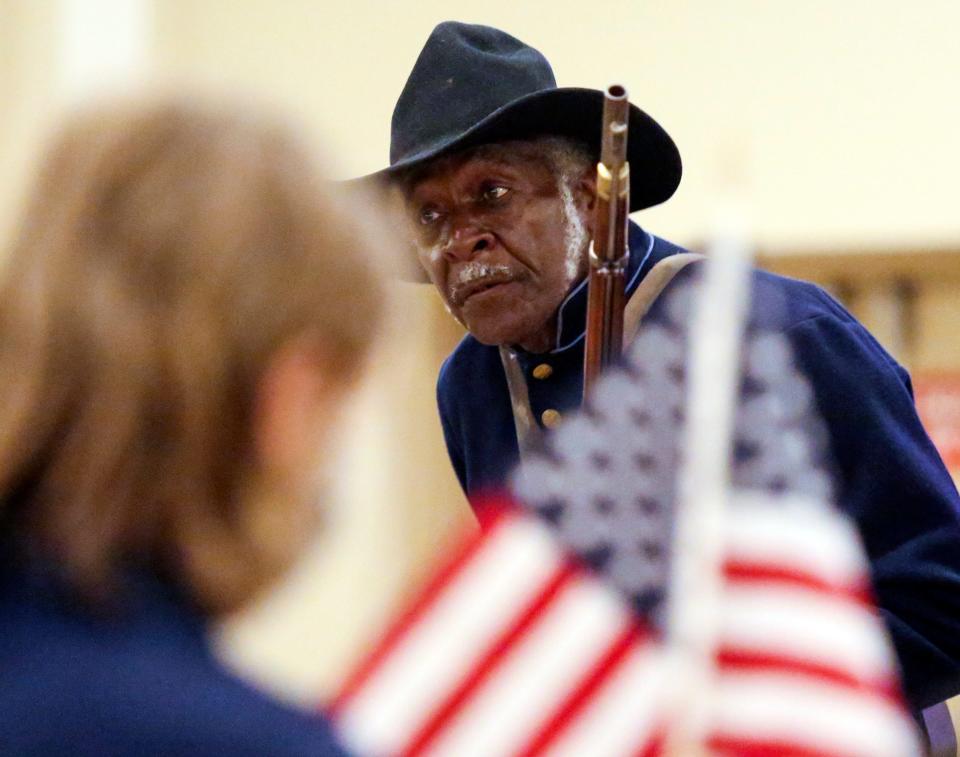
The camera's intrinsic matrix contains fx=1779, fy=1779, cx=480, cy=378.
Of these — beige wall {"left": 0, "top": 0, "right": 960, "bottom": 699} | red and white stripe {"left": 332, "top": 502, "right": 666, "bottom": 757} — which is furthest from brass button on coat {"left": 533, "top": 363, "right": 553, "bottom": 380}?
beige wall {"left": 0, "top": 0, "right": 960, "bottom": 699}

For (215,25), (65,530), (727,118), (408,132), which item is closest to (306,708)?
(65,530)

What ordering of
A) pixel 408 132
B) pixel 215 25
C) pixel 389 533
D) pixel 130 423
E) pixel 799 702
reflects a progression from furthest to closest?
pixel 389 533 → pixel 215 25 → pixel 408 132 → pixel 799 702 → pixel 130 423

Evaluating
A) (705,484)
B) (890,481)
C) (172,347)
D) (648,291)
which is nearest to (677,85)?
(648,291)

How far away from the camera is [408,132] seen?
238 cm

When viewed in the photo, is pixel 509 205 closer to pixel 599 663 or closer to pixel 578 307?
pixel 578 307

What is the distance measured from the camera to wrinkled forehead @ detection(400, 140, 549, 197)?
235 centimetres

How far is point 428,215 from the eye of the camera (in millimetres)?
2400

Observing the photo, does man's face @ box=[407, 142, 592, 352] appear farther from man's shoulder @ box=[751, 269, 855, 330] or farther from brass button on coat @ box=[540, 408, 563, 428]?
man's shoulder @ box=[751, 269, 855, 330]

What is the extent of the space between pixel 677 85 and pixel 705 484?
11.8ft

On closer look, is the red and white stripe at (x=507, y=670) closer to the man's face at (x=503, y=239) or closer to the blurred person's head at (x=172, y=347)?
the blurred person's head at (x=172, y=347)

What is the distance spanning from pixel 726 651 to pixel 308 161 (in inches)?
18.9

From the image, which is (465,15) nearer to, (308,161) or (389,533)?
(389,533)

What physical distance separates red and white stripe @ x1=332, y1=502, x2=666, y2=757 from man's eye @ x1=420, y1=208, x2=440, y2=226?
46.5 inches

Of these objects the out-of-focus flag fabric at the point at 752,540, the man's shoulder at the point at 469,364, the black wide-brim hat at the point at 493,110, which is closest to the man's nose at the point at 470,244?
the black wide-brim hat at the point at 493,110
